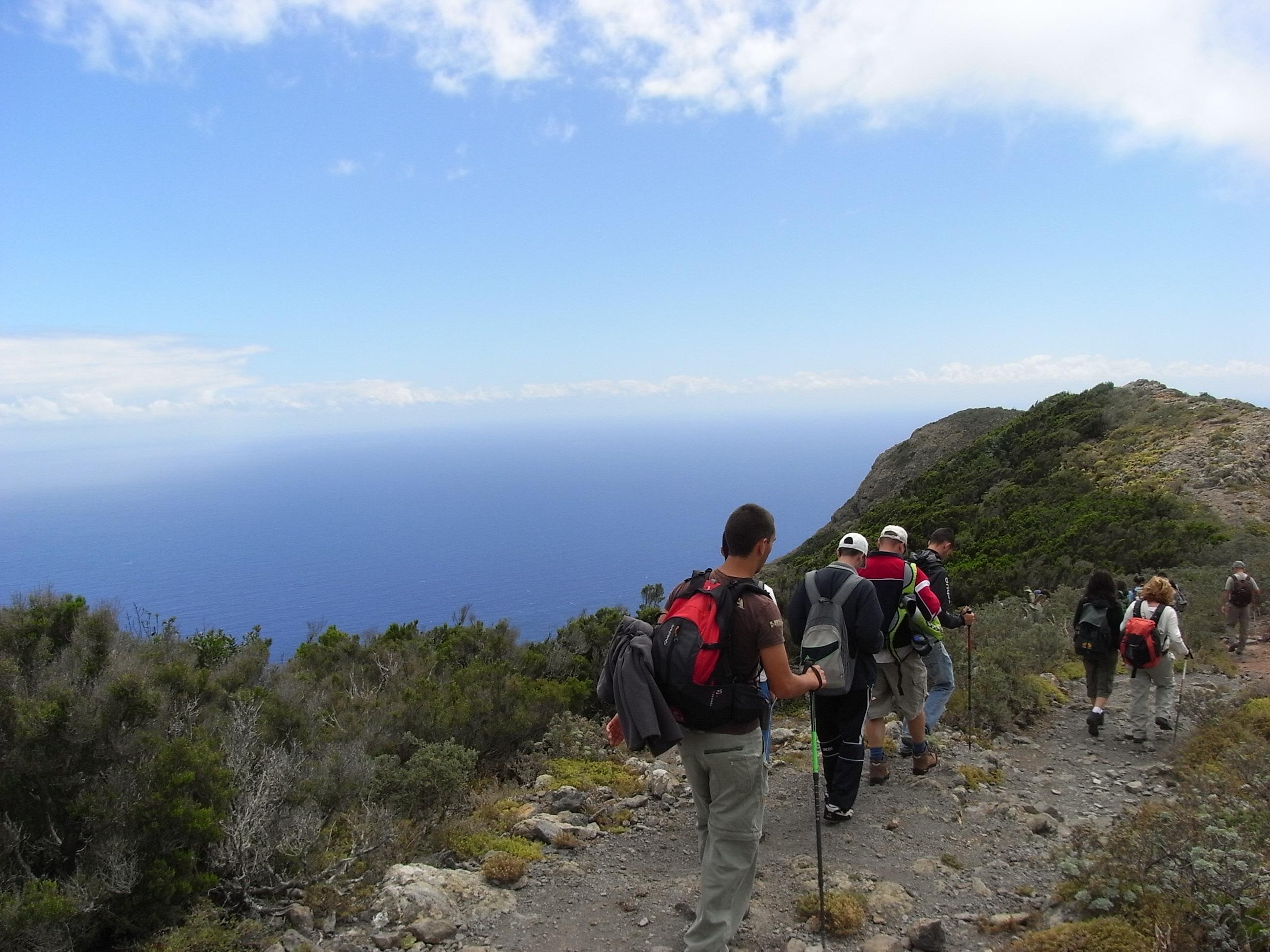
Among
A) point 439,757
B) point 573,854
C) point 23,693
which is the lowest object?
point 573,854

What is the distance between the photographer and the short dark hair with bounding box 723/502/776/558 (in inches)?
128

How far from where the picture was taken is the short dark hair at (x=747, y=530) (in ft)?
10.7

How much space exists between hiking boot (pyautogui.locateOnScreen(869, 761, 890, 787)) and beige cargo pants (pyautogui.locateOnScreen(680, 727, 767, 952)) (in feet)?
8.35

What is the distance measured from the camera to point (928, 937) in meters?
3.64

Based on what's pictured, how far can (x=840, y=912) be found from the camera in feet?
12.5

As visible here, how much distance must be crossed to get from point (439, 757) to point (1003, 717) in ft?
17.6

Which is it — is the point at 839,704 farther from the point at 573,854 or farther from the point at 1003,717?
the point at 1003,717

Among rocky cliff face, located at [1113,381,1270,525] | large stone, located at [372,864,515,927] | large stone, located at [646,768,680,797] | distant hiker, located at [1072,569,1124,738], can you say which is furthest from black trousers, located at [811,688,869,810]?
rocky cliff face, located at [1113,381,1270,525]

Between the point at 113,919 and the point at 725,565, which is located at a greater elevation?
the point at 725,565

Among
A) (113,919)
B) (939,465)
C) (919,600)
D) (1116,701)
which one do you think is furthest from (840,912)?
(939,465)

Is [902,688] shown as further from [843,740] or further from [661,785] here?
[661,785]

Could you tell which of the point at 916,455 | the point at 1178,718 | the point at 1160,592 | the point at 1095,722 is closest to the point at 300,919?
the point at 1095,722

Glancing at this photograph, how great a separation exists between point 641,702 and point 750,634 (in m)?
0.54

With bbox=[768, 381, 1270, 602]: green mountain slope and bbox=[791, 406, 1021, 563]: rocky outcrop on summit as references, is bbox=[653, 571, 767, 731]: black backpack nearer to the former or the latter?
bbox=[768, 381, 1270, 602]: green mountain slope
